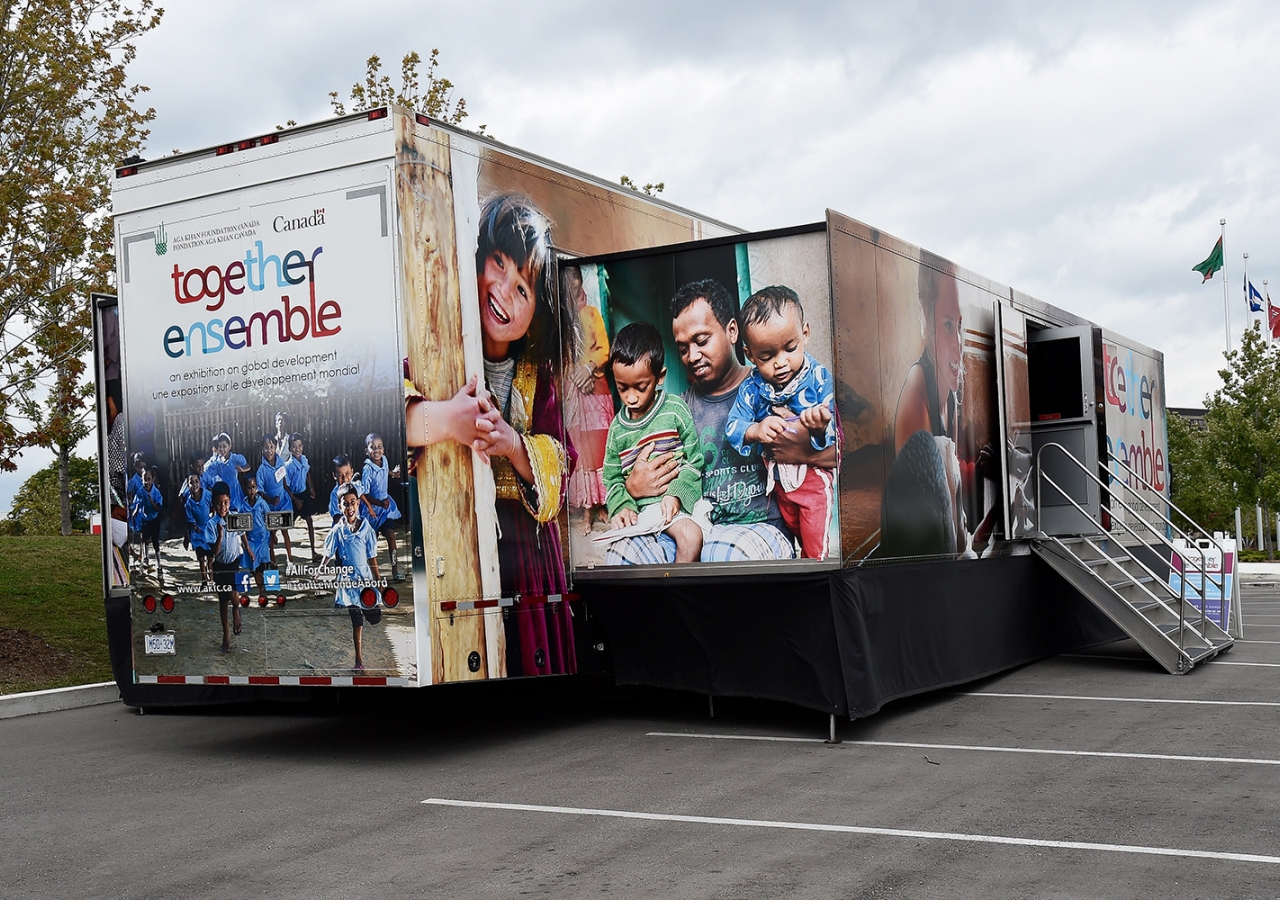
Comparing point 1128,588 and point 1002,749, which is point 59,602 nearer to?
point 1002,749

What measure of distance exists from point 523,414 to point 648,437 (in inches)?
39.2

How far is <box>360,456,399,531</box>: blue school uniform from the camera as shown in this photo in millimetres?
8367

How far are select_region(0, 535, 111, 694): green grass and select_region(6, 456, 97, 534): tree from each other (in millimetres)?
30043

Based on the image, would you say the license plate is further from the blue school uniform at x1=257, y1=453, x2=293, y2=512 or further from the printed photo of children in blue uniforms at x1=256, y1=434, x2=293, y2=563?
the blue school uniform at x1=257, y1=453, x2=293, y2=512

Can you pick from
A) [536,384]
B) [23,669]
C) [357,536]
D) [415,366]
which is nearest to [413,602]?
[357,536]

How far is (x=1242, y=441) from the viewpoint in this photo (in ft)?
105

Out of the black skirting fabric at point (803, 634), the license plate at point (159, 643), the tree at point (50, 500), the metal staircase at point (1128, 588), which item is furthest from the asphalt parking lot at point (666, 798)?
the tree at point (50, 500)

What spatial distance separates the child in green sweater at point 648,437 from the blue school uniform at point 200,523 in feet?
9.51

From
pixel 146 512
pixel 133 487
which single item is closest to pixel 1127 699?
pixel 146 512

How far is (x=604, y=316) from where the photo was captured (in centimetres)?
989

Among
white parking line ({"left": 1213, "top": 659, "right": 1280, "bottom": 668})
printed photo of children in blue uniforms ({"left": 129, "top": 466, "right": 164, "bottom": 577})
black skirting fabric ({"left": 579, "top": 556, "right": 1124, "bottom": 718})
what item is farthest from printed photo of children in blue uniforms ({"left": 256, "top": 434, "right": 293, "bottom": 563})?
white parking line ({"left": 1213, "top": 659, "right": 1280, "bottom": 668})

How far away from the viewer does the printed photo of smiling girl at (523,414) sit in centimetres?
900

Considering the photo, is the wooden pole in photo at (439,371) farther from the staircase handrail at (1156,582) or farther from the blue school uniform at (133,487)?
the staircase handrail at (1156,582)

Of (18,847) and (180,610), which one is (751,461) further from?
(18,847)
